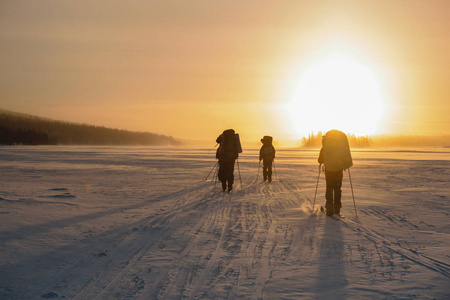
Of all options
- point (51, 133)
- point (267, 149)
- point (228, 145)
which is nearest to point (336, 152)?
point (228, 145)

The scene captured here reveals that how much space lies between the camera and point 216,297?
12.1 feet

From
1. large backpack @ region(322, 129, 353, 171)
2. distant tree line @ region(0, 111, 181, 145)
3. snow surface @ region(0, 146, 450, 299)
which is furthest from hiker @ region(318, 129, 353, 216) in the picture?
distant tree line @ region(0, 111, 181, 145)

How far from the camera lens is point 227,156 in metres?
12.9

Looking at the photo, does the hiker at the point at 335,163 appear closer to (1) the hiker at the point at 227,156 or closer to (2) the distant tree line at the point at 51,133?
(1) the hiker at the point at 227,156

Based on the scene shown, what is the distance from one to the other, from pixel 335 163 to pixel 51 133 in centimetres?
15426

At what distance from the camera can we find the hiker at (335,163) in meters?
8.38

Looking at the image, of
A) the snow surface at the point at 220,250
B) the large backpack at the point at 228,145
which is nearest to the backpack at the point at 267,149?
the large backpack at the point at 228,145

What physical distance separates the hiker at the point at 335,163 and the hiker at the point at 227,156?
476 centimetres

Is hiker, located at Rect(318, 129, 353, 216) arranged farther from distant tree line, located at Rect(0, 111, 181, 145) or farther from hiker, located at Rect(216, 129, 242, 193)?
distant tree line, located at Rect(0, 111, 181, 145)

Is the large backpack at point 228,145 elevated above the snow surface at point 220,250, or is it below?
above

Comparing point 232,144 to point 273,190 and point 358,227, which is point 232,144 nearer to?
point 273,190

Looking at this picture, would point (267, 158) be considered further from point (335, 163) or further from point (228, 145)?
point (335, 163)

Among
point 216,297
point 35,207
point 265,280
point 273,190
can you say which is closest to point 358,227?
point 265,280

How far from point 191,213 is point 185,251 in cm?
318
